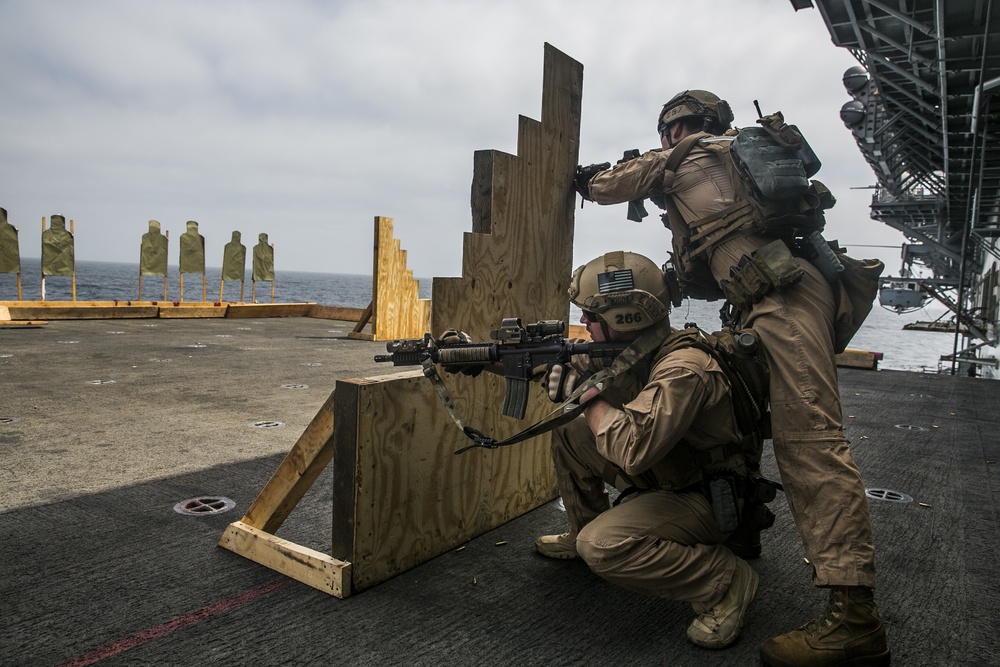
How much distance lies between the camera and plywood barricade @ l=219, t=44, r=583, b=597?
2562mm

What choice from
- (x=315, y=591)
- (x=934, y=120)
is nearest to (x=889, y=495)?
(x=315, y=591)

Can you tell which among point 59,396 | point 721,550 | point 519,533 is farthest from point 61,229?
point 721,550

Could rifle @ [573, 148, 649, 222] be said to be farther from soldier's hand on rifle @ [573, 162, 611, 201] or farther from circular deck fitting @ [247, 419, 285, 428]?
circular deck fitting @ [247, 419, 285, 428]

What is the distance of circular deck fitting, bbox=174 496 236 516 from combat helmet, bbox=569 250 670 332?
2.19 metres

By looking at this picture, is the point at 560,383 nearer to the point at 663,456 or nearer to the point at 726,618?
the point at 663,456

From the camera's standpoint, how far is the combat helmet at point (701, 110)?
2.82 meters

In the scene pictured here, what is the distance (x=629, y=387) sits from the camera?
2.57 meters

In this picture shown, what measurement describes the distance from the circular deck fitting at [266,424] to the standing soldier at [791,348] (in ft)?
11.5

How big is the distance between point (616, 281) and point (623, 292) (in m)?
0.05

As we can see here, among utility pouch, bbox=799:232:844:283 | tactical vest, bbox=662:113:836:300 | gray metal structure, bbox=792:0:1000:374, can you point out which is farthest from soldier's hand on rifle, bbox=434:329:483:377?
gray metal structure, bbox=792:0:1000:374

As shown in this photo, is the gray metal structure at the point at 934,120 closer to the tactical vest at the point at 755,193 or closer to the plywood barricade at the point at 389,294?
the plywood barricade at the point at 389,294

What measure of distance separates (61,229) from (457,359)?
1744 centimetres

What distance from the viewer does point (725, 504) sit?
2.31m

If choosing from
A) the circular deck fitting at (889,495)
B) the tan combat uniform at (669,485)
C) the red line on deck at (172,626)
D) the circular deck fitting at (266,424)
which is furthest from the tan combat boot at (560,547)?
the circular deck fitting at (266,424)
